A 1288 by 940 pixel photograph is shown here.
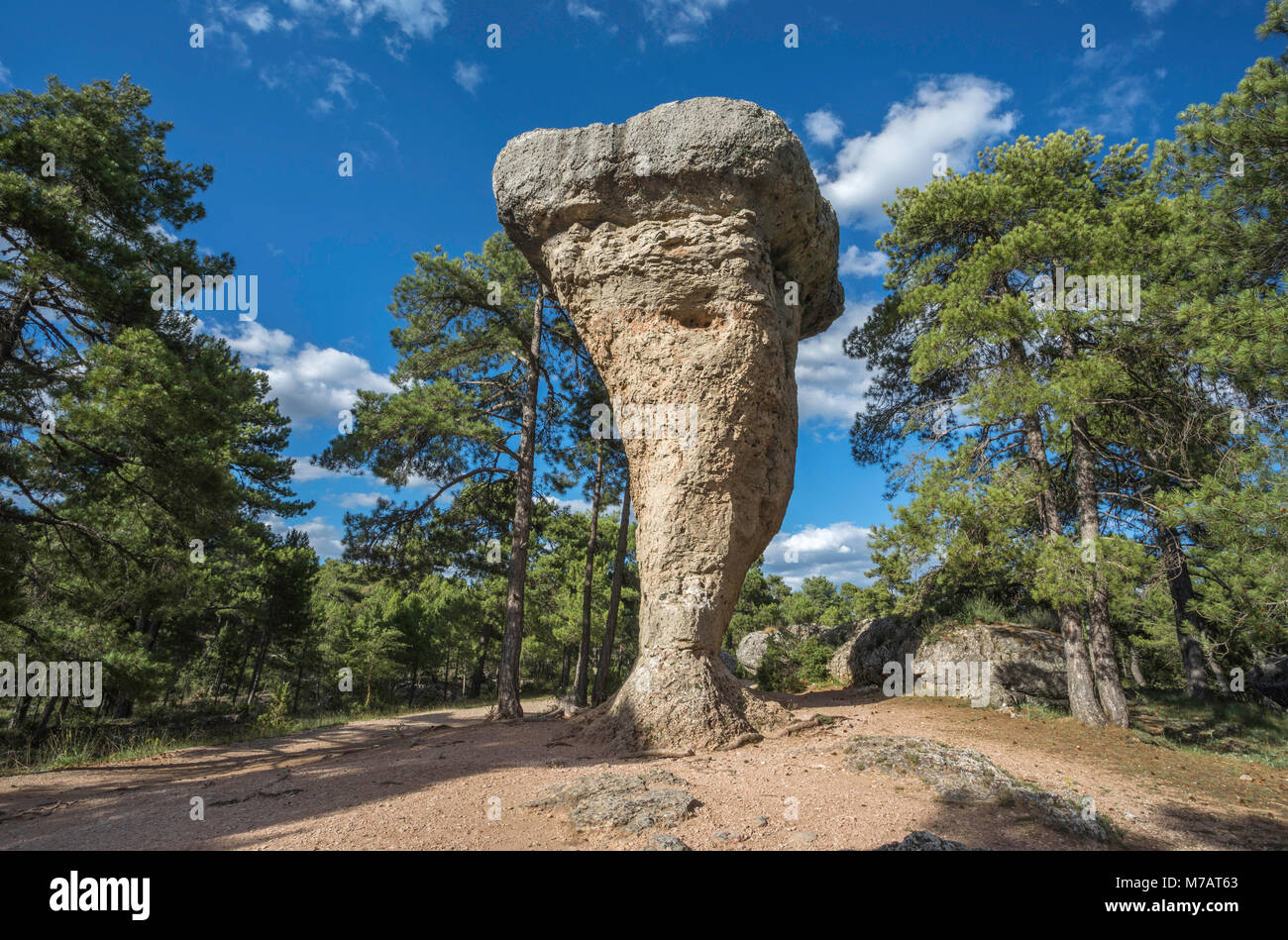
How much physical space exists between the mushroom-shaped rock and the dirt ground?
212cm

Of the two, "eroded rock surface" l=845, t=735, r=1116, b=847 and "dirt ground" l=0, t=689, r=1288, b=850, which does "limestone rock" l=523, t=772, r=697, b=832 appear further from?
"eroded rock surface" l=845, t=735, r=1116, b=847

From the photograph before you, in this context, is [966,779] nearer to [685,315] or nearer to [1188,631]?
[685,315]

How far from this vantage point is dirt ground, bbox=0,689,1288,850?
14.9 ft

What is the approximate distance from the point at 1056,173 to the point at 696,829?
13849mm

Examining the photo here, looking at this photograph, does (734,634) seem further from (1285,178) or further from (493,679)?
(1285,178)

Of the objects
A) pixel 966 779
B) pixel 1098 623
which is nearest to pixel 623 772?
pixel 966 779

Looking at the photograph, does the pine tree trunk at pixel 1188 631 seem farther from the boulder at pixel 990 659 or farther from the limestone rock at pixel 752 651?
the limestone rock at pixel 752 651

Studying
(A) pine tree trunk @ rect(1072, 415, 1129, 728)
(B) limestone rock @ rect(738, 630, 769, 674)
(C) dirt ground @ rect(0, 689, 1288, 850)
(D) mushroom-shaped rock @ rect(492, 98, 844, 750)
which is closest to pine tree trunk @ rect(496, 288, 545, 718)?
(C) dirt ground @ rect(0, 689, 1288, 850)

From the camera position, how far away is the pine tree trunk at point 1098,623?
31.8 ft

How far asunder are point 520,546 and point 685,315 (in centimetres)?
646

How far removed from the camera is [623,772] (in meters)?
6.03

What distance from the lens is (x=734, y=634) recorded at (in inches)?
1212

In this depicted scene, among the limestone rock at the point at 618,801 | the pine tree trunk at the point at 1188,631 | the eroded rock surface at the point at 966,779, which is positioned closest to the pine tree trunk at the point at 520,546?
the limestone rock at the point at 618,801
